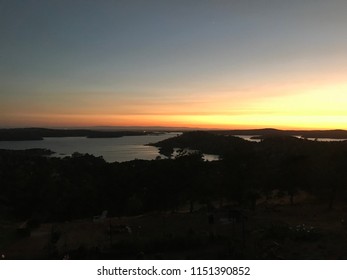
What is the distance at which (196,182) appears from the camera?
1561 cm

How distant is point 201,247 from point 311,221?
407cm

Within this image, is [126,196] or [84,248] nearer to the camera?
[84,248]

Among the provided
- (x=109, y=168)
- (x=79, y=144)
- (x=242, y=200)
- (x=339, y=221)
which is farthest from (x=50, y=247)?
(x=79, y=144)

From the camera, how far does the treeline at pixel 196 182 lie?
14.1 m

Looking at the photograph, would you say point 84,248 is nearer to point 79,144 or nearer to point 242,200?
point 242,200

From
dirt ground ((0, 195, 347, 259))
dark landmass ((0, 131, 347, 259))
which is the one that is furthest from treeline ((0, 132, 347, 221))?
dirt ground ((0, 195, 347, 259))

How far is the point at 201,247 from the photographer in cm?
648

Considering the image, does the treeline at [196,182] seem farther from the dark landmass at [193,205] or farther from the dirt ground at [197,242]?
the dirt ground at [197,242]

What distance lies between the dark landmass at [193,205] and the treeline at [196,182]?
2.1 inches

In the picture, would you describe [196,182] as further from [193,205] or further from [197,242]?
[197,242]

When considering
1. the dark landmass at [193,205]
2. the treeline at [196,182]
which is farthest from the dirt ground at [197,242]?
the treeline at [196,182]
